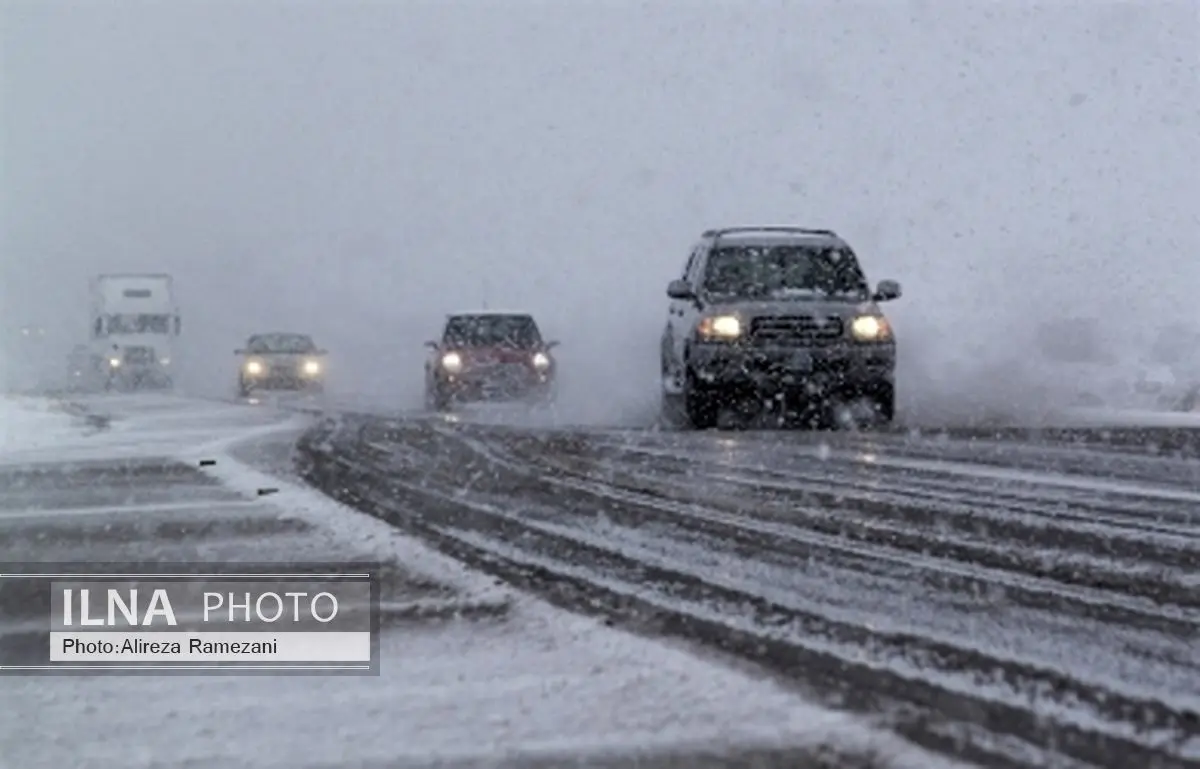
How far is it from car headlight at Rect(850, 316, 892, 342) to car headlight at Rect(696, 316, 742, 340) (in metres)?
1.06

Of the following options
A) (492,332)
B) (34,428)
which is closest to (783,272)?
(34,428)

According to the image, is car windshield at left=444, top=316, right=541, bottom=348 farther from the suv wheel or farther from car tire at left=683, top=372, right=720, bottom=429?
the suv wheel

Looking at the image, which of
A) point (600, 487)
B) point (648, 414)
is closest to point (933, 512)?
point (600, 487)

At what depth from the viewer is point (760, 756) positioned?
12.1ft

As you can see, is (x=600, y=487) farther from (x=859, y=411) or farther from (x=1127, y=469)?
(x=859, y=411)

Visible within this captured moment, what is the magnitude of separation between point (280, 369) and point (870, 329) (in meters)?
22.9

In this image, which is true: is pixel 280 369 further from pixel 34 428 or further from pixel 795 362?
pixel 795 362

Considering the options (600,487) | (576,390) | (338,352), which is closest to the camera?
(600,487)

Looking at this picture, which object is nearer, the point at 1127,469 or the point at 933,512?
the point at 933,512

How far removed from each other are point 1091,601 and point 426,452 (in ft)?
23.6

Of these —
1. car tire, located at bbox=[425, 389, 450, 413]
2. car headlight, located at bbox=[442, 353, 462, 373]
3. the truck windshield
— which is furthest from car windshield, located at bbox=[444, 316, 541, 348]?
the truck windshield

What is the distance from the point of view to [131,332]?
1895 inches

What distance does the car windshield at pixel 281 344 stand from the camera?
3703cm

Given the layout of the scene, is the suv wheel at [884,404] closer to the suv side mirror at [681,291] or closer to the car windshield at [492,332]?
the suv side mirror at [681,291]
